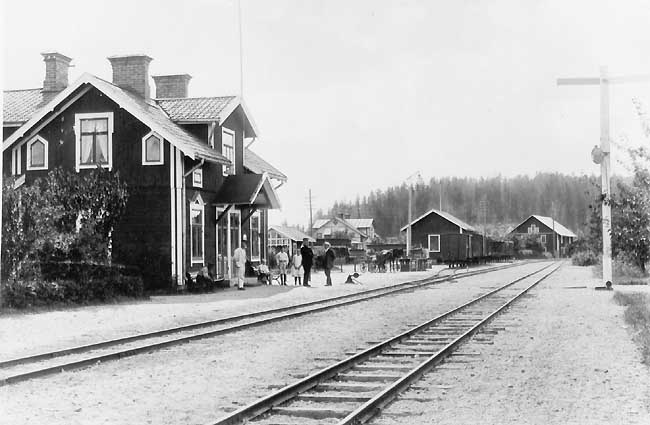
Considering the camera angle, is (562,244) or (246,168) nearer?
(246,168)

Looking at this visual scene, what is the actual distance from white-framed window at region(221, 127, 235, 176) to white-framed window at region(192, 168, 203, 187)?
5.66 ft

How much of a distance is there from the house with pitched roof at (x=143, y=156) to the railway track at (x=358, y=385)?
11.9m

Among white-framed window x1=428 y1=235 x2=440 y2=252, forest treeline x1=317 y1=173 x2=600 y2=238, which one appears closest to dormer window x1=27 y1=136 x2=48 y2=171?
white-framed window x1=428 y1=235 x2=440 y2=252

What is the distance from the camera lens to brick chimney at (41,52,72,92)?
2688cm

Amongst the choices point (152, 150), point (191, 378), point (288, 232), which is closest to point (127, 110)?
point (152, 150)

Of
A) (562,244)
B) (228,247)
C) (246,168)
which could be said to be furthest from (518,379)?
(562,244)

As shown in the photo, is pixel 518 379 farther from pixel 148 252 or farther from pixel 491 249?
pixel 491 249

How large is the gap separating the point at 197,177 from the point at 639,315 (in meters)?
14.2

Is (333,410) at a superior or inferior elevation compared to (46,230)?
inferior

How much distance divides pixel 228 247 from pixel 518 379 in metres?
19.3

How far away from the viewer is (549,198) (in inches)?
2990

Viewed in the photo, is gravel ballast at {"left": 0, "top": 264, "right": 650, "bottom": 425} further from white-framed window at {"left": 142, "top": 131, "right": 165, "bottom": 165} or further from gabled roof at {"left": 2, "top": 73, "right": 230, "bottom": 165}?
white-framed window at {"left": 142, "top": 131, "right": 165, "bottom": 165}

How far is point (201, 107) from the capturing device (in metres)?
27.0

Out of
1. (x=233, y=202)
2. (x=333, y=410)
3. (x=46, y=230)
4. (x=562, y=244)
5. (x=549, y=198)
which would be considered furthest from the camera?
(x=562, y=244)
